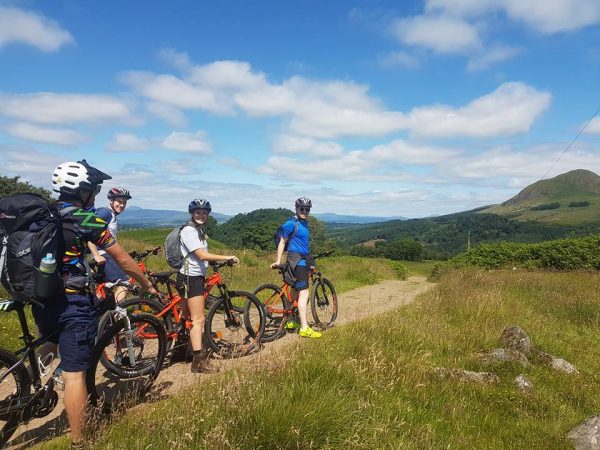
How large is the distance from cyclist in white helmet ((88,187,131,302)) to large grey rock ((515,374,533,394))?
6.32 meters

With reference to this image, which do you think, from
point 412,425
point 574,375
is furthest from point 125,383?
point 574,375

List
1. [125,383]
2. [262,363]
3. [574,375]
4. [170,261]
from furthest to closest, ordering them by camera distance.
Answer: [574,375] < [170,261] < [125,383] < [262,363]

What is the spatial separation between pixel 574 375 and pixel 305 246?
5.28 meters

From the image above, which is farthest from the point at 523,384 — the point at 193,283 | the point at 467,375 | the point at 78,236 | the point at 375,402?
the point at 78,236

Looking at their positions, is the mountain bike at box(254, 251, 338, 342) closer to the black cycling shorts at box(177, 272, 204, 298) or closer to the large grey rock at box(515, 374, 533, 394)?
the black cycling shorts at box(177, 272, 204, 298)

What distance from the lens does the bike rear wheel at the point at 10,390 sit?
12.0 feet

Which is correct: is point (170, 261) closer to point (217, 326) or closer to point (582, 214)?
point (217, 326)

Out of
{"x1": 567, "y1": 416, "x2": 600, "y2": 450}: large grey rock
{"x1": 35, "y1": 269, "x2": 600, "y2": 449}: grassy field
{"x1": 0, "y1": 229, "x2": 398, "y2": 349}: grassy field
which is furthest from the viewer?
{"x1": 0, "y1": 229, "x2": 398, "y2": 349}: grassy field

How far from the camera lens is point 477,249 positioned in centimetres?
3753

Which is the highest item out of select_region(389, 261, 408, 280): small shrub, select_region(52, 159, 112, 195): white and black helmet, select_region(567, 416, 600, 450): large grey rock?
select_region(52, 159, 112, 195): white and black helmet

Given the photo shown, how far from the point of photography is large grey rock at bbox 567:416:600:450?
418 centimetres

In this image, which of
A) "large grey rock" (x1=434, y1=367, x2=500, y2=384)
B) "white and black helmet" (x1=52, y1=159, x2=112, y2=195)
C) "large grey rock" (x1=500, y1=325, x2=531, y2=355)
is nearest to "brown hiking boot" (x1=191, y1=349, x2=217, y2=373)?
"white and black helmet" (x1=52, y1=159, x2=112, y2=195)

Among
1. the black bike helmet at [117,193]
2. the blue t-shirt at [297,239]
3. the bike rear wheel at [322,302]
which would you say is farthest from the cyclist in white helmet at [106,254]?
the bike rear wheel at [322,302]

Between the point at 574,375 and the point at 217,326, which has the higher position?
the point at 217,326
